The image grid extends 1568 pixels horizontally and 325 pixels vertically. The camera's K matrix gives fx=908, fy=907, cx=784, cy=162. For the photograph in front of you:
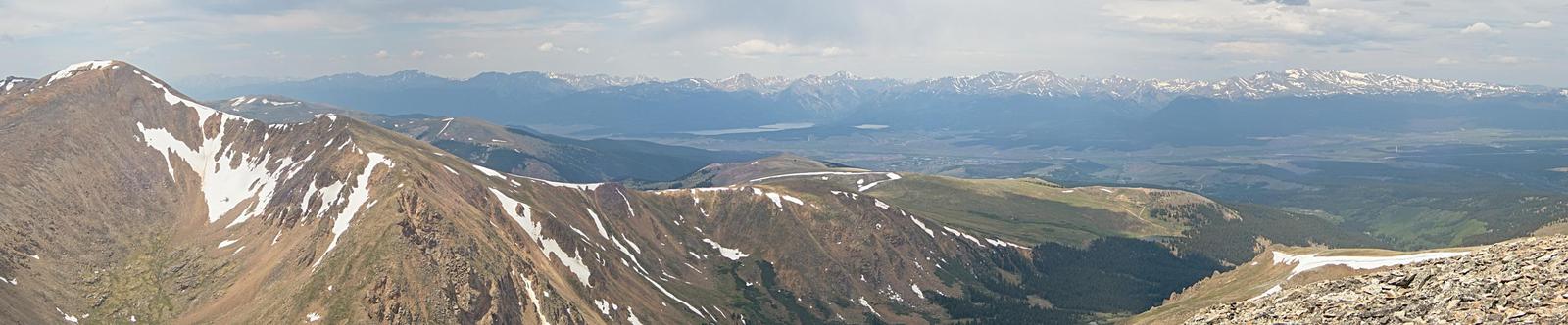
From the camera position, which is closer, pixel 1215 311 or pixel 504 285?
pixel 1215 311

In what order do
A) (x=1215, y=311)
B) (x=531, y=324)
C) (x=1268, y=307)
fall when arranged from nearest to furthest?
(x=1268, y=307)
(x=1215, y=311)
(x=531, y=324)

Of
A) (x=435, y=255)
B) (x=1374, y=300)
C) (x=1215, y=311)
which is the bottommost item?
(x=435, y=255)

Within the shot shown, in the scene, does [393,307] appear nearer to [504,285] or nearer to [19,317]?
[504,285]

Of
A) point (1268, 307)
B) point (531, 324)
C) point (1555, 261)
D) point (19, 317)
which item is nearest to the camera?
point (1555, 261)

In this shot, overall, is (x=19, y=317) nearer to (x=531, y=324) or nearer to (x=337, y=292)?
(x=337, y=292)

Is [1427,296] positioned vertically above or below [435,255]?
above

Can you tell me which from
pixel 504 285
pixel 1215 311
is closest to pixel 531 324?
pixel 504 285
